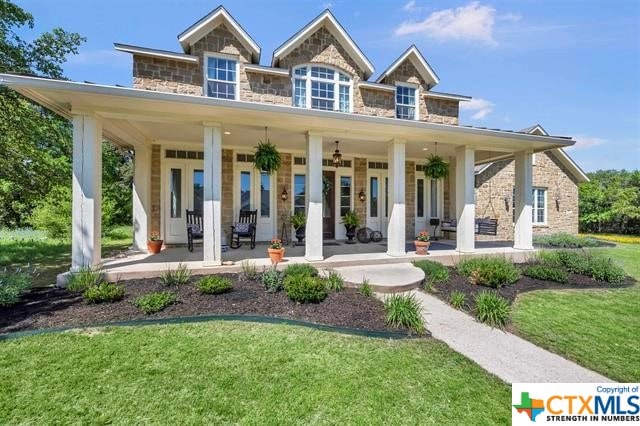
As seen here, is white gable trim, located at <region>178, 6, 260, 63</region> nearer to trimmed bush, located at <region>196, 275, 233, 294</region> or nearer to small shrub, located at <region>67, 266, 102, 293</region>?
small shrub, located at <region>67, 266, 102, 293</region>

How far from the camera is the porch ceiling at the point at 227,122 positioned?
477 cm

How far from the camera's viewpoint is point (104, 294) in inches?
165

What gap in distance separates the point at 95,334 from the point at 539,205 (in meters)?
16.3

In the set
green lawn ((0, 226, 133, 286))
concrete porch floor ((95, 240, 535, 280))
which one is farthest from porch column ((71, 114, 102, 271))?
green lawn ((0, 226, 133, 286))

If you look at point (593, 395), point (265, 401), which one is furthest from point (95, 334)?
point (593, 395)

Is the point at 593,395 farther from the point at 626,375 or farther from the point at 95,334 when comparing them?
the point at 95,334

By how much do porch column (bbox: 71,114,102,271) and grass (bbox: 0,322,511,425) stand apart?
2.29m

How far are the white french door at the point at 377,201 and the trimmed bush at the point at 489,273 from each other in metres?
4.52

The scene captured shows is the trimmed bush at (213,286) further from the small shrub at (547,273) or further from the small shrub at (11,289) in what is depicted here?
the small shrub at (547,273)

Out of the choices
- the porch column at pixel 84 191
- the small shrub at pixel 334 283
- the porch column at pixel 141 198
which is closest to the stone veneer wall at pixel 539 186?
the small shrub at pixel 334 283

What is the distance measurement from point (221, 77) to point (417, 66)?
724 cm

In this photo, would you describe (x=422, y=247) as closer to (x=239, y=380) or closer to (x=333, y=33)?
(x=239, y=380)

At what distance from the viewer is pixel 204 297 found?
4477 millimetres

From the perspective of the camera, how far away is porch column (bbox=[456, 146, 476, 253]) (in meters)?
7.62
